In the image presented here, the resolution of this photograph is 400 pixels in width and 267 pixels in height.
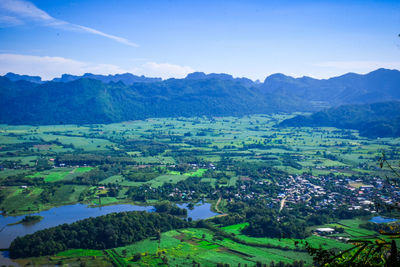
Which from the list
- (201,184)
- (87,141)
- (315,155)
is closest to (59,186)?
(201,184)

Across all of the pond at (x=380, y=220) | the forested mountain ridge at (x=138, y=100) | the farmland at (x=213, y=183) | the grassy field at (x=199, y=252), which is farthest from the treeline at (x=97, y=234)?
the forested mountain ridge at (x=138, y=100)

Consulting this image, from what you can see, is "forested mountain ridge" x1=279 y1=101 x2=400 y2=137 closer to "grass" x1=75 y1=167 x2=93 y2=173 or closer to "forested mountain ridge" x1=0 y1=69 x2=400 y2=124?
"forested mountain ridge" x1=0 y1=69 x2=400 y2=124

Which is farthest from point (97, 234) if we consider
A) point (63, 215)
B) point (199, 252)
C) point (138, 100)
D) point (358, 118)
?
point (138, 100)

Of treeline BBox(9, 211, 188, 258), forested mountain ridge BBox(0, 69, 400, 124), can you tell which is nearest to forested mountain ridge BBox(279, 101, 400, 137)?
forested mountain ridge BBox(0, 69, 400, 124)

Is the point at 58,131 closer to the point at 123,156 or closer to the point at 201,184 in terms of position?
the point at 123,156

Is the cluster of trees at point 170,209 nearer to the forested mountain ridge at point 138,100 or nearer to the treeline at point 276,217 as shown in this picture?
the treeline at point 276,217

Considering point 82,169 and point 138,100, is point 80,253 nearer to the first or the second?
point 82,169
